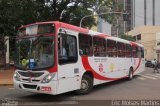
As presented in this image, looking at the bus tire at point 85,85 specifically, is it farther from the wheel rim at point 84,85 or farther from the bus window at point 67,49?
the bus window at point 67,49

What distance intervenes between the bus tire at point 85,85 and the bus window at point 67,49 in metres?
1.35

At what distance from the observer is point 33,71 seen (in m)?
11.4

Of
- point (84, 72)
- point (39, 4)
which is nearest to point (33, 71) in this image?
point (84, 72)

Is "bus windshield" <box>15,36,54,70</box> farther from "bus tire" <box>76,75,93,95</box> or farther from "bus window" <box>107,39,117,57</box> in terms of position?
"bus window" <box>107,39,117,57</box>

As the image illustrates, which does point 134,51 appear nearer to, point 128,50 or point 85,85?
point 128,50

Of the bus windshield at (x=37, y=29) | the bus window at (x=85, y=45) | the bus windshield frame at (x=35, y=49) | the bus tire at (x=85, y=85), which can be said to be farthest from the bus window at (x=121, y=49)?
the bus windshield frame at (x=35, y=49)

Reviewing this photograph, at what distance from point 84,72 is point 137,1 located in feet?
306

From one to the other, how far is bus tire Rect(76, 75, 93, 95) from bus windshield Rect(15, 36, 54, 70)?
252 centimetres

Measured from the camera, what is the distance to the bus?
11258 millimetres

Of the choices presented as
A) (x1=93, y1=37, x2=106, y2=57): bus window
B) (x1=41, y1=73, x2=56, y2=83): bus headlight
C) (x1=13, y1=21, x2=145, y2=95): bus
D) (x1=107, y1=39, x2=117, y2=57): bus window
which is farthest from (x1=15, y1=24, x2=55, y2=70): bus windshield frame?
(x1=107, y1=39, x2=117, y2=57): bus window

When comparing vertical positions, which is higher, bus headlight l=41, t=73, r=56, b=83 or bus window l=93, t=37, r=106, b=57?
bus window l=93, t=37, r=106, b=57

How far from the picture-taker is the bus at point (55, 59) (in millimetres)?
11258

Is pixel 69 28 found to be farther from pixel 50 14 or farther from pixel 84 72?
pixel 50 14

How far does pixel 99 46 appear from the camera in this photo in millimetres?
14945
